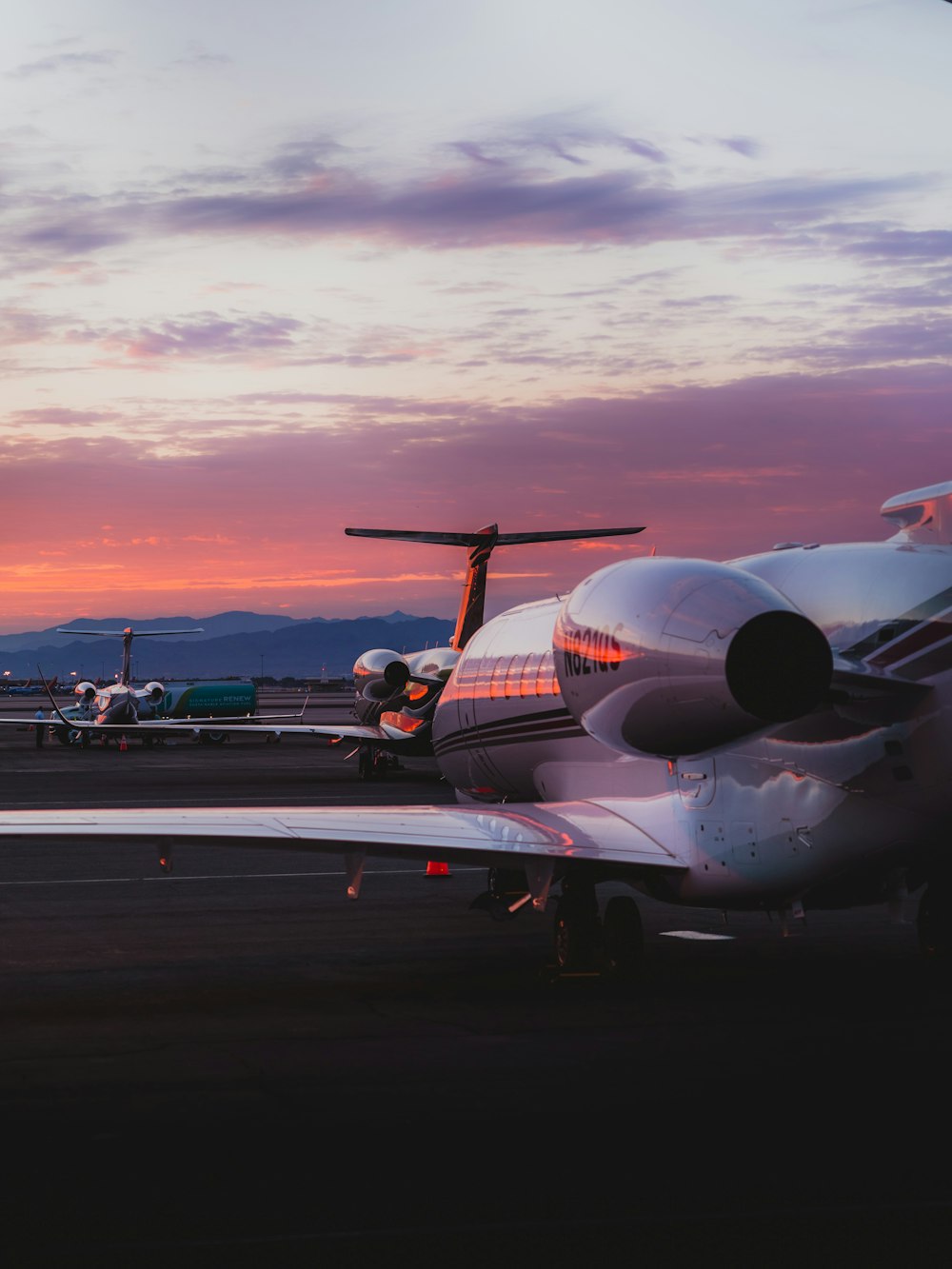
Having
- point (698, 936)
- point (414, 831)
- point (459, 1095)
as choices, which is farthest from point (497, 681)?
point (459, 1095)

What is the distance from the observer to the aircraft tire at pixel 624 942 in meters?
12.7

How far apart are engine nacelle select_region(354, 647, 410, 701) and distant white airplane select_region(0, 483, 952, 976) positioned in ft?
Result: 96.3

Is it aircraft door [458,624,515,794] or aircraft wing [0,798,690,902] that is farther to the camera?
aircraft door [458,624,515,794]

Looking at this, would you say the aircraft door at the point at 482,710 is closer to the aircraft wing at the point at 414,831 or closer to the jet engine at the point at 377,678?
the aircraft wing at the point at 414,831

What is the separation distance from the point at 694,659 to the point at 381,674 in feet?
109

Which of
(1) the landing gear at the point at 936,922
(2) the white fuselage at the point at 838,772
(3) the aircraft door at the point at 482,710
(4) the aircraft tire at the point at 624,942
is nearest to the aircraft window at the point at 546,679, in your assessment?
(3) the aircraft door at the point at 482,710

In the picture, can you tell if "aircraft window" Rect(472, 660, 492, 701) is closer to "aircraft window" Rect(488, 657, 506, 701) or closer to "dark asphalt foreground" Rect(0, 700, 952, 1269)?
"aircraft window" Rect(488, 657, 506, 701)

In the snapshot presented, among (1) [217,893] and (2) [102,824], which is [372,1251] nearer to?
(2) [102,824]

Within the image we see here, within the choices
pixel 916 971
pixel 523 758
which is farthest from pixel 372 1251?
pixel 523 758

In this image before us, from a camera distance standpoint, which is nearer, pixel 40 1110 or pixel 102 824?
pixel 40 1110

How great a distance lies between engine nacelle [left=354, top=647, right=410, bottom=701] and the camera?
42344 mm

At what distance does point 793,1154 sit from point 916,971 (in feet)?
18.9

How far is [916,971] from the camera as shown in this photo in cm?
1288

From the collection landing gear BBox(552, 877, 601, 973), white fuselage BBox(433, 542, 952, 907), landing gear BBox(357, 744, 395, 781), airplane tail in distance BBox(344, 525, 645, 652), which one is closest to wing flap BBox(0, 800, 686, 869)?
white fuselage BBox(433, 542, 952, 907)
